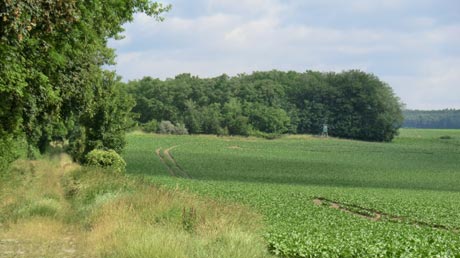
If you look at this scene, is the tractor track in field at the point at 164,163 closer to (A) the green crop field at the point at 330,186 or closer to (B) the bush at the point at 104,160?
(A) the green crop field at the point at 330,186

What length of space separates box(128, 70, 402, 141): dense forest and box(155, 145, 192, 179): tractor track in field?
44.5 m

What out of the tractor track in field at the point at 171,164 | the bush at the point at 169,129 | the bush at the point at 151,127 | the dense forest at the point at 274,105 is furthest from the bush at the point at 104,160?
the bush at the point at 151,127

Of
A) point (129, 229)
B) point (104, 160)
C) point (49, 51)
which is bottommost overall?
point (104, 160)

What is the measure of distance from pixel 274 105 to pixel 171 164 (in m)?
84.8

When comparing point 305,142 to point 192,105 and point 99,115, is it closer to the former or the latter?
point 192,105

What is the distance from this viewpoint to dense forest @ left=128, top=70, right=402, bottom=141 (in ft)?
424

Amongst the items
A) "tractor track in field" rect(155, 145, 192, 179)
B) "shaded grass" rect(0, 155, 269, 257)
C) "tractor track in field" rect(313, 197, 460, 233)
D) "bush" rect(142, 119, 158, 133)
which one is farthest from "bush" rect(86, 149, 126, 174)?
"bush" rect(142, 119, 158, 133)

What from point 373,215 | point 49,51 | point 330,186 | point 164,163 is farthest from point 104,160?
point 49,51

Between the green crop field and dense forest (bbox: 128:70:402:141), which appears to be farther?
dense forest (bbox: 128:70:402:141)

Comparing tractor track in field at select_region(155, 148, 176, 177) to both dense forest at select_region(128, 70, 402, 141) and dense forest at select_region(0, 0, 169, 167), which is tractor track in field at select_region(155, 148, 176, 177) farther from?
dense forest at select_region(128, 70, 402, 141)

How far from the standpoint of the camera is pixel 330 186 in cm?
4825

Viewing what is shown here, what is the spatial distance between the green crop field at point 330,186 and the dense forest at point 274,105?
11683 mm

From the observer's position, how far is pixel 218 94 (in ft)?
485

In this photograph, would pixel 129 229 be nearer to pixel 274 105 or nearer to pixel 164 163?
pixel 164 163
